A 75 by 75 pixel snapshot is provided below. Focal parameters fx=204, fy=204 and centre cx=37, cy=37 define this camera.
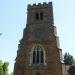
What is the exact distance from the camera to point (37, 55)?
31.4 metres

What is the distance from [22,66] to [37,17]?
29.4 feet

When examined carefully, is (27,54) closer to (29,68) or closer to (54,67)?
(29,68)

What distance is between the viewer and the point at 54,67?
2981cm

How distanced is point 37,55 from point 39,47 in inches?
52.0

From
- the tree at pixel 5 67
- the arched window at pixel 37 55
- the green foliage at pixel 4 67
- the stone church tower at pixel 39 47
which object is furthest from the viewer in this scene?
the tree at pixel 5 67

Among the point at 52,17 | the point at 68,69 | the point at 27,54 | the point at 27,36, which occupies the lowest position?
the point at 68,69

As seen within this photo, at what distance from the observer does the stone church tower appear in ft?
99.2

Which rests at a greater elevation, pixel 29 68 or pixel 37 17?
pixel 37 17

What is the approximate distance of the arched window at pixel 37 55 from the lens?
3094 cm

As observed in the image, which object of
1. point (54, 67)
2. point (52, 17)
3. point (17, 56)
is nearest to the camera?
point (54, 67)

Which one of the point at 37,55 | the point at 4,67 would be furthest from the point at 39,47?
the point at 4,67

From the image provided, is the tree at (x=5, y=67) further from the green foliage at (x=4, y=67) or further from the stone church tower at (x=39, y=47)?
the stone church tower at (x=39, y=47)

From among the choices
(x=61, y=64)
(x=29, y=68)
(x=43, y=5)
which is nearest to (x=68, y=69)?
(x=61, y=64)

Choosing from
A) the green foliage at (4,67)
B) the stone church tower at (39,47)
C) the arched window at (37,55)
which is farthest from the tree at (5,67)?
the arched window at (37,55)
